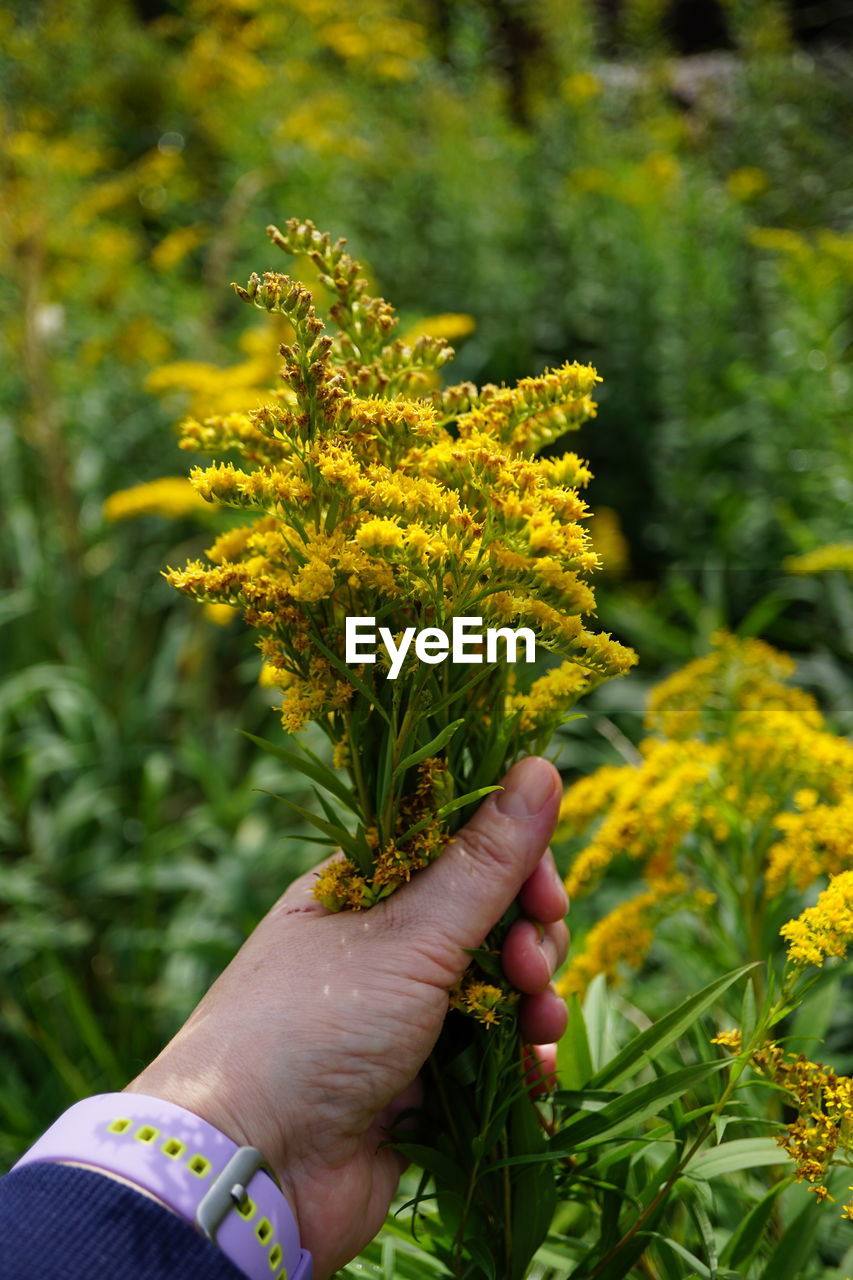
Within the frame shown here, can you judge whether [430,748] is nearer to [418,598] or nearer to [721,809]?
[418,598]

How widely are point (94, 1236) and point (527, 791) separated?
1.66 feet

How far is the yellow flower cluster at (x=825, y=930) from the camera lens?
29.6 inches

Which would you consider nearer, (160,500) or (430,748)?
(430,748)

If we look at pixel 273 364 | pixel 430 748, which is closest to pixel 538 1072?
pixel 430 748

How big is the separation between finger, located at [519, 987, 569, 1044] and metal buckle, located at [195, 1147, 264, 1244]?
289 mm

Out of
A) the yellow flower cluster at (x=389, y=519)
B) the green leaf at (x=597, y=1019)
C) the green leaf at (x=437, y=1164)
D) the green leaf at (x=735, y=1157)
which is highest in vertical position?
the yellow flower cluster at (x=389, y=519)

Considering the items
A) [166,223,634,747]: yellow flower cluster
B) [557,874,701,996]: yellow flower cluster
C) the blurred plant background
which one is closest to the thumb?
[166,223,634,747]: yellow flower cluster

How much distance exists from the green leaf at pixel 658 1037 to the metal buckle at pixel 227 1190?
1.13ft

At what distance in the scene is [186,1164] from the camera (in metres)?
0.76

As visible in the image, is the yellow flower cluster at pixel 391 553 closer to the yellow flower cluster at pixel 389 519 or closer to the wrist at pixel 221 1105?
the yellow flower cluster at pixel 389 519

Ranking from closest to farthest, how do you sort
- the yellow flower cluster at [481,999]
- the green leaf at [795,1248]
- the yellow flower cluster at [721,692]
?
the yellow flower cluster at [481,999]
the green leaf at [795,1248]
the yellow flower cluster at [721,692]

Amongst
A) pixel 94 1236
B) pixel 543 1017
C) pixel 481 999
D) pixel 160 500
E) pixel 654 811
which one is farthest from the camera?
pixel 160 500

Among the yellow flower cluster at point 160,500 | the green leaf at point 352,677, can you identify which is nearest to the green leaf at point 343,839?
the green leaf at point 352,677

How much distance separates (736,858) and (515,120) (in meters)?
6.59
